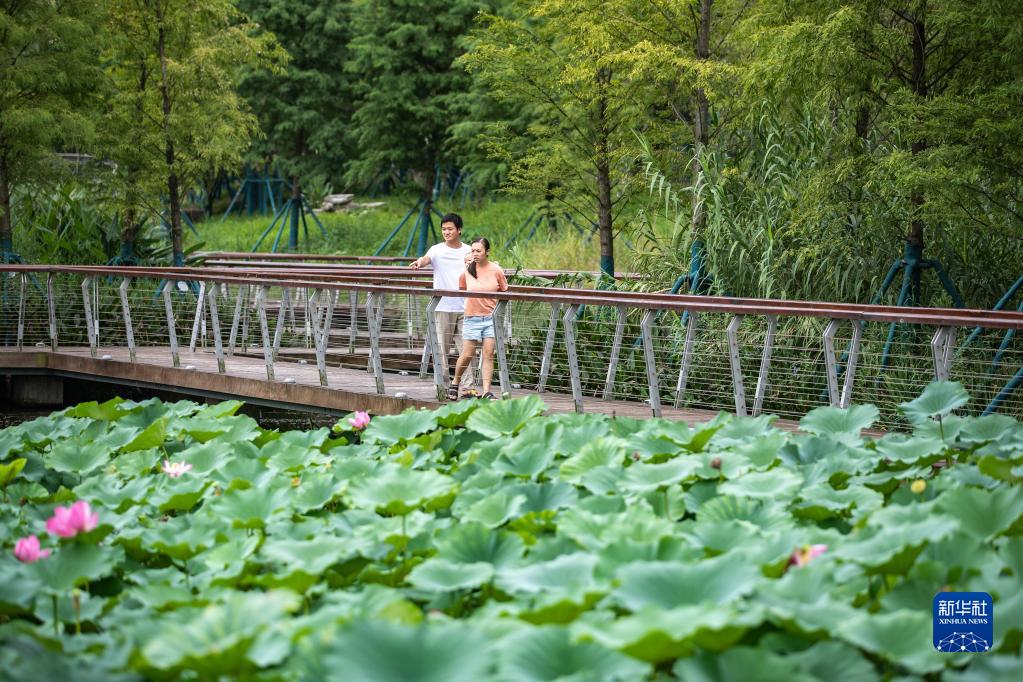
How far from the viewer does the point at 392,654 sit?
7.55 ft

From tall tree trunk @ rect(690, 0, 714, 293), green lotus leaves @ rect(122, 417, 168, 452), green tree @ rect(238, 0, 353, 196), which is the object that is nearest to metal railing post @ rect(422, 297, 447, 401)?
tall tree trunk @ rect(690, 0, 714, 293)

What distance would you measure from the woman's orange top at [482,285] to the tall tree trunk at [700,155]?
8.65ft

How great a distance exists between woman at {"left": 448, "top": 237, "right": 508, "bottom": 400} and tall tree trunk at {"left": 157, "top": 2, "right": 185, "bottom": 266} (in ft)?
35.9

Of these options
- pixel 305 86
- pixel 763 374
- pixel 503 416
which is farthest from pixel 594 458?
pixel 305 86

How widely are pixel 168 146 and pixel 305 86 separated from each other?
19.8 metres

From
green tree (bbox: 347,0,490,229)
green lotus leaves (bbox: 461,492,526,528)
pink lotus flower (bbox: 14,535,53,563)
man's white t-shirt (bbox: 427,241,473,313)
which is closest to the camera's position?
pink lotus flower (bbox: 14,535,53,563)

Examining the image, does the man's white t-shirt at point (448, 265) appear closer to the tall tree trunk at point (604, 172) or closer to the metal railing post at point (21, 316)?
the tall tree trunk at point (604, 172)

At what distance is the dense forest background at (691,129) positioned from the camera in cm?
1041

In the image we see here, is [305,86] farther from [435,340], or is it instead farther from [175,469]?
[175,469]

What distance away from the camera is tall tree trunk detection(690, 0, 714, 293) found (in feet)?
39.2

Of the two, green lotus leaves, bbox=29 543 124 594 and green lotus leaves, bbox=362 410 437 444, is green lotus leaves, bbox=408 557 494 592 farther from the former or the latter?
green lotus leaves, bbox=362 410 437 444

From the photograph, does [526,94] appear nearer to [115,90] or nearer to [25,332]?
[115,90]

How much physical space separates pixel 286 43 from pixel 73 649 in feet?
125

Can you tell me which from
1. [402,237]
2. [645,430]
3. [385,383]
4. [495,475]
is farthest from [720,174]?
[402,237]
